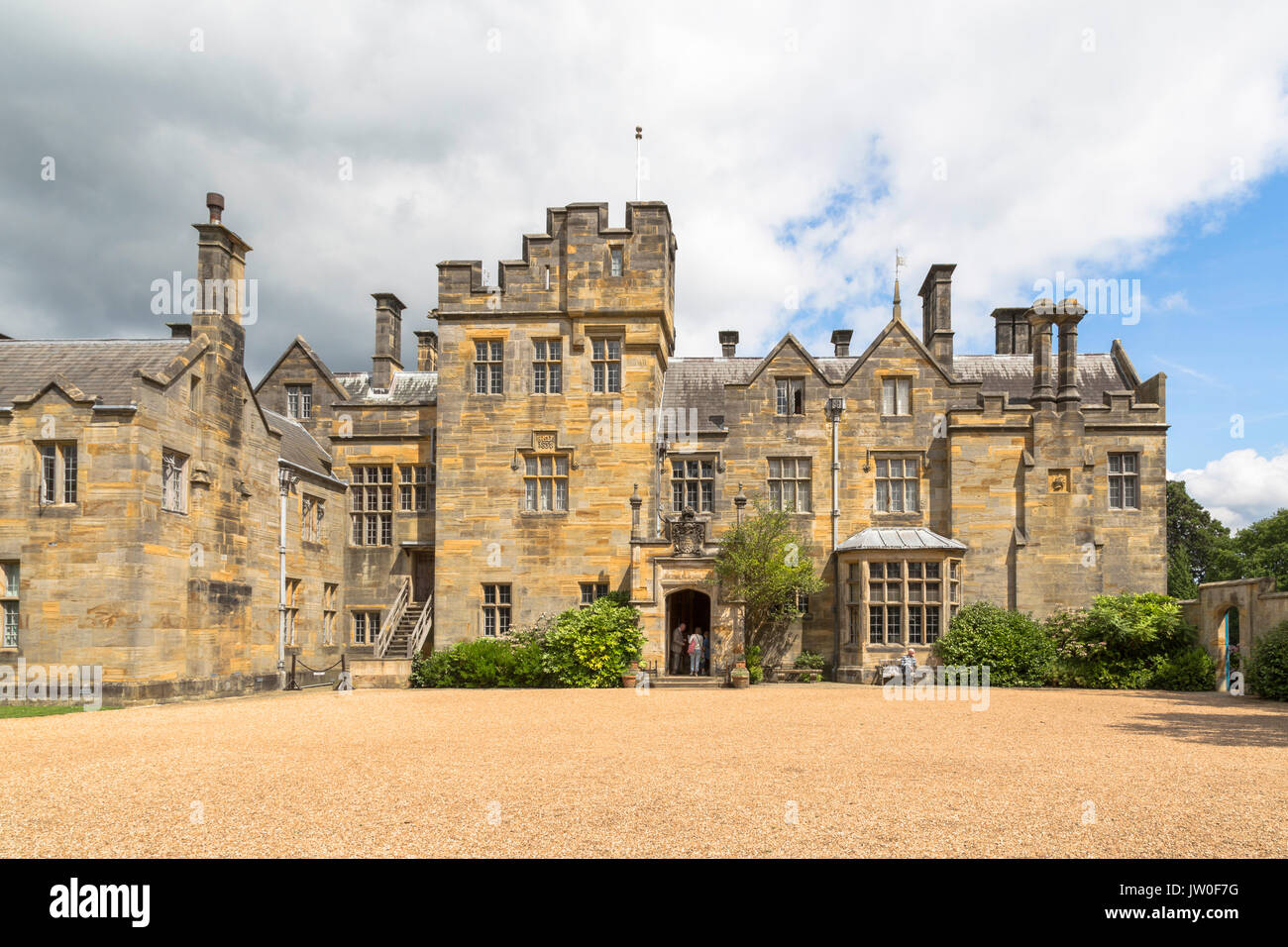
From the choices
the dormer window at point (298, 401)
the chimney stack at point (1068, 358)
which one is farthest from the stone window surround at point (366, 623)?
the chimney stack at point (1068, 358)

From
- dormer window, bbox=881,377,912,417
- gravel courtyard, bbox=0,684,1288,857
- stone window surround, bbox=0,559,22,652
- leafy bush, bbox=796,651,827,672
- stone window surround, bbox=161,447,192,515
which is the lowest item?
leafy bush, bbox=796,651,827,672

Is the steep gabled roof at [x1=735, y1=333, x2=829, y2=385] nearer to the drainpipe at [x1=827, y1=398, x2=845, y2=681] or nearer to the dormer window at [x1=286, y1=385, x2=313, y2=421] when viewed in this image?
the drainpipe at [x1=827, y1=398, x2=845, y2=681]

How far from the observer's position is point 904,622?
27297 mm

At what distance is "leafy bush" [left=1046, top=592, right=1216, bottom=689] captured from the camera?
25219 mm

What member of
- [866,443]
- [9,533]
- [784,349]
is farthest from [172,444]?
[866,443]

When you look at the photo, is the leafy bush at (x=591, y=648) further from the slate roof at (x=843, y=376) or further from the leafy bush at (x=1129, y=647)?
the leafy bush at (x=1129, y=647)

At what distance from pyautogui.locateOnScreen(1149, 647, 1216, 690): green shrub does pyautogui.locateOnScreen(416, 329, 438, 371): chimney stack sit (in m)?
27.6

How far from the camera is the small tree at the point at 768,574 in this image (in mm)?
26906

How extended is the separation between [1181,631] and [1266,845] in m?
20.6

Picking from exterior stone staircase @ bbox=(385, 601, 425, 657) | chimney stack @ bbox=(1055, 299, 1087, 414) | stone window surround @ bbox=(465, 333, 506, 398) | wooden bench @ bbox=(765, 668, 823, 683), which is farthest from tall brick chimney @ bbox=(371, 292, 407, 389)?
chimney stack @ bbox=(1055, 299, 1087, 414)

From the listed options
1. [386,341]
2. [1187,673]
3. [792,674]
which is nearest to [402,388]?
[386,341]

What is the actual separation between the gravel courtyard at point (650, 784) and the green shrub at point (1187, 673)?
21.3 ft

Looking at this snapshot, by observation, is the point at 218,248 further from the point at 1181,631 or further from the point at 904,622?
the point at 1181,631

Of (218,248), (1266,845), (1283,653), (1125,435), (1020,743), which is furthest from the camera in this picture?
(1125,435)
